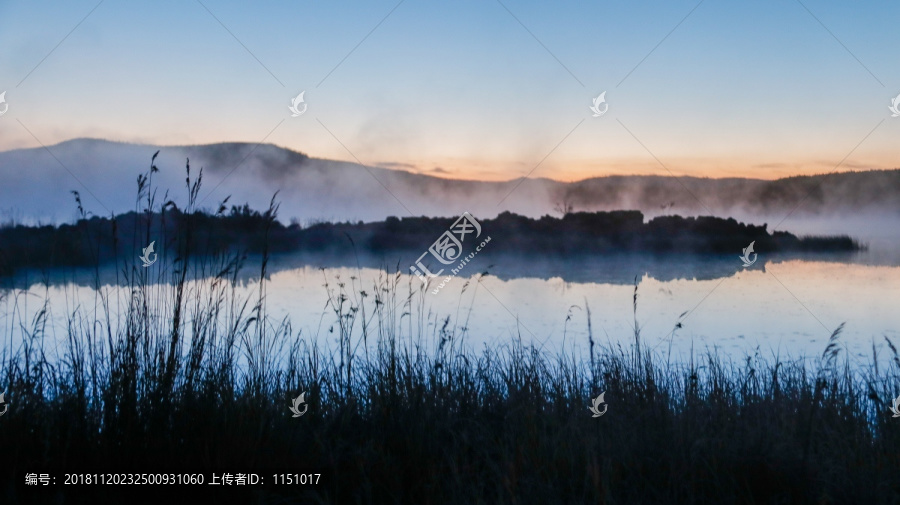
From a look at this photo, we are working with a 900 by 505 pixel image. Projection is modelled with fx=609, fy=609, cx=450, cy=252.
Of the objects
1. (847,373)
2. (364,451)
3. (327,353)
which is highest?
(327,353)

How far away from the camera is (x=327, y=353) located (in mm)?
4383

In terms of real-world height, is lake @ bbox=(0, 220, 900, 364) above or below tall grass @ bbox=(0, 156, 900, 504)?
above

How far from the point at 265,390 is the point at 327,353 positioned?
0.92m

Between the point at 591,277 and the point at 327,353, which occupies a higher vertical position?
the point at 591,277

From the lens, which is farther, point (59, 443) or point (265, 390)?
point (265, 390)

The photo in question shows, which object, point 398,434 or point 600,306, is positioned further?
point 600,306

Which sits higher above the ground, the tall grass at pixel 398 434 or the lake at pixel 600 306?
the lake at pixel 600 306

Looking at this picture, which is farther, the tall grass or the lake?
the lake

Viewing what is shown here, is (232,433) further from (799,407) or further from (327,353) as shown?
(799,407)

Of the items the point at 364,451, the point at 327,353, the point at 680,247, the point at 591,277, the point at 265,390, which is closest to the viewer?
the point at 364,451

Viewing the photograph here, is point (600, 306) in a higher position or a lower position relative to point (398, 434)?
higher

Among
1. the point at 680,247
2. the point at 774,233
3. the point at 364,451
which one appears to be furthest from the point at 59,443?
the point at 774,233

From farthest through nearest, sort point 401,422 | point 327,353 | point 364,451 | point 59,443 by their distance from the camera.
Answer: point 327,353 < point 401,422 < point 364,451 < point 59,443

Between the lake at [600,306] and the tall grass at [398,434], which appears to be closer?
the tall grass at [398,434]
